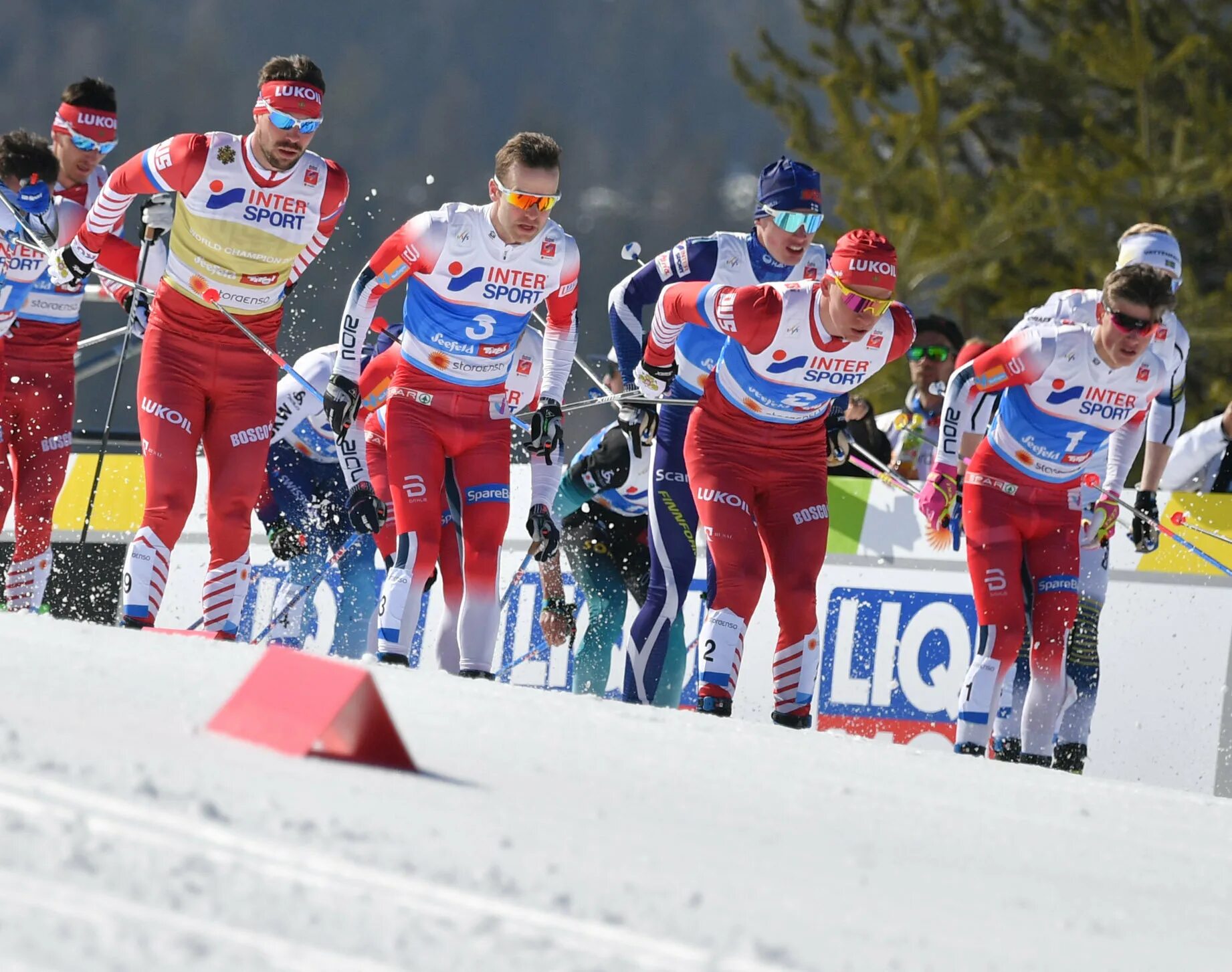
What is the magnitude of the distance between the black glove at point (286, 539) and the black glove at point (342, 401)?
2083mm

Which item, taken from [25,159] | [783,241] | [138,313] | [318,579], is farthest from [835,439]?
[25,159]

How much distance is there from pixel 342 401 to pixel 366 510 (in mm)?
573

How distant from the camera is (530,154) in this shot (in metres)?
6.36

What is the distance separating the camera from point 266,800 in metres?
Result: 2.83

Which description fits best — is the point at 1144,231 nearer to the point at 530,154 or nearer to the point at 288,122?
the point at 530,154

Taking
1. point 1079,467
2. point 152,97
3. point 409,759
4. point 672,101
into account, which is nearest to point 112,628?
point 409,759

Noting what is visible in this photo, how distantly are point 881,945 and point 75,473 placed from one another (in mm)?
8262

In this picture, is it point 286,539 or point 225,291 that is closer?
point 225,291

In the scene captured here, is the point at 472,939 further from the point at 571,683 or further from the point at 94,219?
the point at 571,683

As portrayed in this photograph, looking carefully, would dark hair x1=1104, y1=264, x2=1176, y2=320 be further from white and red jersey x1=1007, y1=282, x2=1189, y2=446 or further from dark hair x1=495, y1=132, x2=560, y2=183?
dark hair x1=495, y1=132, x2=560, y2=183

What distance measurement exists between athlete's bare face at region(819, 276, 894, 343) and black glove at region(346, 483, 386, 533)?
1.87 meters

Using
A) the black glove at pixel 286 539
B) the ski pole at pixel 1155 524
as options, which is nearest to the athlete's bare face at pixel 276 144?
the black glove at pixel 286 539

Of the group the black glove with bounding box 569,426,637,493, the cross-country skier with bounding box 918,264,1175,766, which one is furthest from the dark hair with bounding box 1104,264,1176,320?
the black glove with bounding box 569,426,637,493

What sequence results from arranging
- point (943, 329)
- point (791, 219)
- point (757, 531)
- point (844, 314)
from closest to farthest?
point (844, 314) < point (757, 531) < point (791, 219) < point (943, 329)
